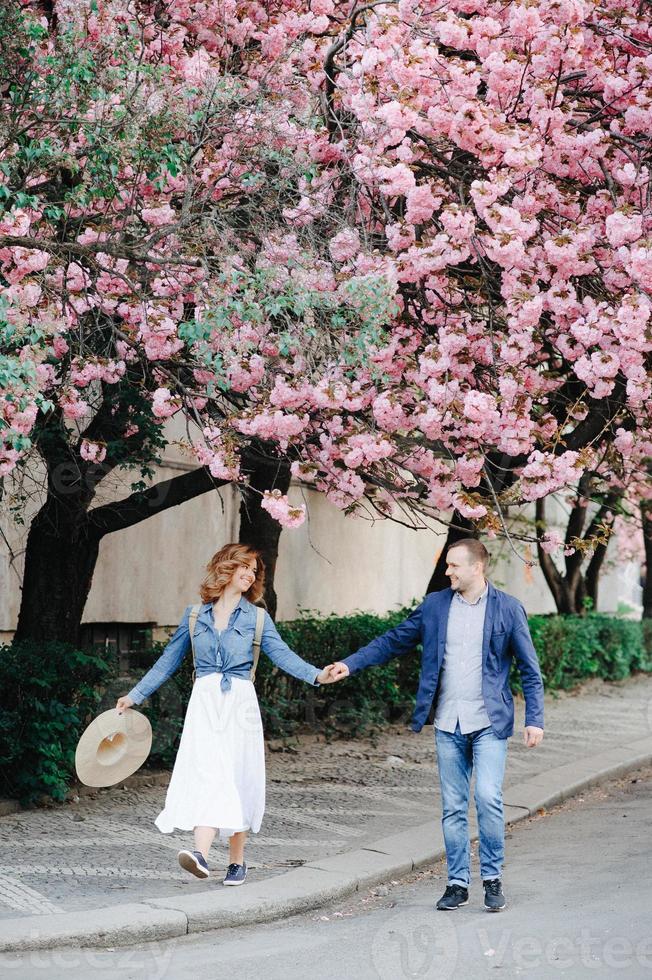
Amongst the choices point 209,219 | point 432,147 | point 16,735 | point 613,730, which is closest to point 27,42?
point 209,219

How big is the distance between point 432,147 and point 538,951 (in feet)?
17.0

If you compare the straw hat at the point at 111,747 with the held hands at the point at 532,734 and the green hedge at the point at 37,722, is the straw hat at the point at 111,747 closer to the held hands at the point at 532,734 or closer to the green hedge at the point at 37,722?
the green hedge at the point at 37,722

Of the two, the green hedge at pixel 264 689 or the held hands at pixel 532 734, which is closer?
the held hands at pixel 532 734

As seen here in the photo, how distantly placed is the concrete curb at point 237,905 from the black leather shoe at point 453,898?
2.26ft

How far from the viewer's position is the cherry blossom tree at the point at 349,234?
25.0ft

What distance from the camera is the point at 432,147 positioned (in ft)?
27.3

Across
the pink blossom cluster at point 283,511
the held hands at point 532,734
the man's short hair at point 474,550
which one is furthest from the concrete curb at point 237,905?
the pink blossom cluster at point 283,511

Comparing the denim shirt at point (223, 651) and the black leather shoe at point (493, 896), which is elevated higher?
the denim shirt at point (223, 651)

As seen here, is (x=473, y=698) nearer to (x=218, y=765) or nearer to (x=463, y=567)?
(x=463, y=567)

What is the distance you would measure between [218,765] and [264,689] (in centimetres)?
487

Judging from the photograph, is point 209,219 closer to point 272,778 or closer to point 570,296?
point 570,296

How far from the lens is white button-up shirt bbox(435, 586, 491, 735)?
627cm

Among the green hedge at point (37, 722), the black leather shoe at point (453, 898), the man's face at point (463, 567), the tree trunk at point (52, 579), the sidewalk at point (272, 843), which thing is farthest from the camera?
the tree trunk at point (52, 579)

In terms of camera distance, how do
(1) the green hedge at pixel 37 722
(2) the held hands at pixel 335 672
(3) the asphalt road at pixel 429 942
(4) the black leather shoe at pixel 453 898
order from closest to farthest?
(3) the asphalt road at pixel 429 942
(4) the black leather shoe at pixel 453 898
(2) the held hands at pixel 335 672
(1) the green hedge at pixel 37 722
